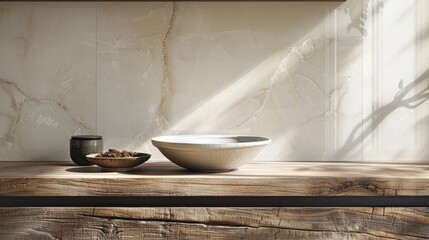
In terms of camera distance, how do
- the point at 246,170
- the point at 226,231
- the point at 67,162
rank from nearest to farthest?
the point at 226,231 < the point at 246,170 < the point at 67,162

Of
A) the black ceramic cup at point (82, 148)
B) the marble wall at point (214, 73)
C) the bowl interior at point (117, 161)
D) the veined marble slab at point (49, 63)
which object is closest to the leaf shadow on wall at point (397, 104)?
the marble wall at point (214, 73)

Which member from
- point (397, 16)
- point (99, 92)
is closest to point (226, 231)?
point (99, 92)

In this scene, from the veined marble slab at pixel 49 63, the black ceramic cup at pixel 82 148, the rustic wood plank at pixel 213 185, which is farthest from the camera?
the veined marble slab at pixel 49 63

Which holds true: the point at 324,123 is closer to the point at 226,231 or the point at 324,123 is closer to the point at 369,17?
the point at 369,17

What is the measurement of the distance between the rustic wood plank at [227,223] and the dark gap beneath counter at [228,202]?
36 millimetres

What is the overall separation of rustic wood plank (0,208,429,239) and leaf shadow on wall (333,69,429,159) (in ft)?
1.93

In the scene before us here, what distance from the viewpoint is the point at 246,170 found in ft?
6.16

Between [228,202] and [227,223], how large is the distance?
0.25 feet

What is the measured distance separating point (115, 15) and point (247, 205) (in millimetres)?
1041

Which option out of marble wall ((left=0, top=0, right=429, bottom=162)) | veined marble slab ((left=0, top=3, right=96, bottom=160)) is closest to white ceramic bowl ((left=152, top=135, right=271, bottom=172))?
marble wall ((left=0, top=0, right=429, bottom=162))

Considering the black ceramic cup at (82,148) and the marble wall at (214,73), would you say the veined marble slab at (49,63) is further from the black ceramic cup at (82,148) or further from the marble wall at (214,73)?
the black ceramic cup at (82,148)

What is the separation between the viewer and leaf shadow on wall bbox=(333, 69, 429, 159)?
2.23 metres

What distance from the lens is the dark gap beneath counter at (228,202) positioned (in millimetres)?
1699

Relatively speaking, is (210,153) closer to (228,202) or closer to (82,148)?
(228,202)
